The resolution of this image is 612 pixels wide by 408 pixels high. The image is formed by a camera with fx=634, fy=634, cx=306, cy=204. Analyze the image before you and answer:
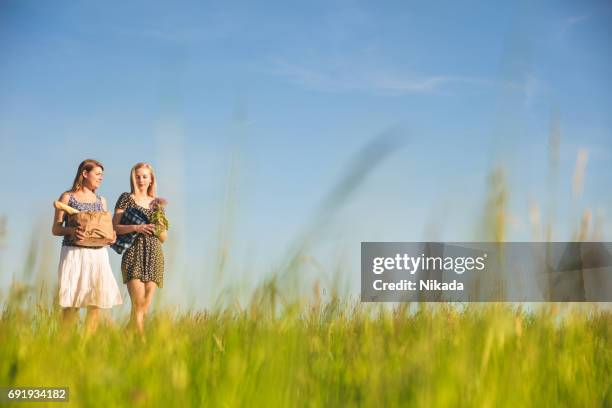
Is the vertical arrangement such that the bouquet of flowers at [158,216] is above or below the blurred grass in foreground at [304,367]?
above

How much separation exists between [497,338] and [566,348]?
3.05 ft

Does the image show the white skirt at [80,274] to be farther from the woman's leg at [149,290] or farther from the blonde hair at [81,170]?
the blonde hair at [81,170]

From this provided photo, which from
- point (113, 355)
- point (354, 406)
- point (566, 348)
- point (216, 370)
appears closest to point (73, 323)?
point (113, 355)

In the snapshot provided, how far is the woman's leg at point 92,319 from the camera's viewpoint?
139 inches

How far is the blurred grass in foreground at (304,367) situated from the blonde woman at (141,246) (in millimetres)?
2782

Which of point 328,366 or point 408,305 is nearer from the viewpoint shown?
point 408,305

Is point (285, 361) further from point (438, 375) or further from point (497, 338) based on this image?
point (497, 338)

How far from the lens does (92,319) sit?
380cm

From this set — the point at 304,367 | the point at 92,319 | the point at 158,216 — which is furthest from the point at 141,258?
the point at 304,367

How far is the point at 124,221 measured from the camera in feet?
19.6

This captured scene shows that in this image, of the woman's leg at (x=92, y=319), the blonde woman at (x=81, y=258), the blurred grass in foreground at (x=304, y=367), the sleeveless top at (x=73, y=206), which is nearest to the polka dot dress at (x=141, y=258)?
the blonde woman at (x=81, y=258)

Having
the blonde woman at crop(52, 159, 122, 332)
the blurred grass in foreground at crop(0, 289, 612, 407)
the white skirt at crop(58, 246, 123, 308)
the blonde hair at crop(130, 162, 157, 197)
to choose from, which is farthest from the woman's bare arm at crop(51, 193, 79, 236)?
the blurred grass in foreground at crop(0, 289, 612, 407)

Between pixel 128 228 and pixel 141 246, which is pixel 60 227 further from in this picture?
pixel 141 246

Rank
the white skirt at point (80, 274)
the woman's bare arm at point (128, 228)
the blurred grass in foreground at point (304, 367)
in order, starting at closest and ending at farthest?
the blurred grass in foreground at point (304, 367)
the white skirt at point (80, 274)
the woman's bare arm at point (128, 228)
